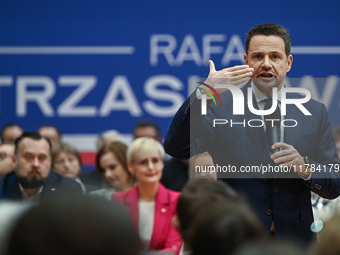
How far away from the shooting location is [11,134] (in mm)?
5176

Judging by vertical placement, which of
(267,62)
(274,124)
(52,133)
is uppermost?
(267,62)

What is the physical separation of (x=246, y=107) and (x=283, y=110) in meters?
0.17

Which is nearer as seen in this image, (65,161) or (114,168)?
(114,168)

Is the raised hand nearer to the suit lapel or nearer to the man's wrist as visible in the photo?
the man's wrist

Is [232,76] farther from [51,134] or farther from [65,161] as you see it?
[51,134]

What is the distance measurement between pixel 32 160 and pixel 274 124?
7.48ft

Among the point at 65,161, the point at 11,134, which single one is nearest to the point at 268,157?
the point at 65,161

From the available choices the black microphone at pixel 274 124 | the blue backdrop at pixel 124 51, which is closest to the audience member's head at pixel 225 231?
the black microphone at pixel 274 124

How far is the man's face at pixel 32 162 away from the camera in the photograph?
3.58 meters

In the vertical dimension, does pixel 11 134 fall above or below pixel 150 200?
above

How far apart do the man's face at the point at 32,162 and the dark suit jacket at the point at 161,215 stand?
0.71 meters

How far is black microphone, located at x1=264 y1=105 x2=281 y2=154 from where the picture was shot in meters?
2.06

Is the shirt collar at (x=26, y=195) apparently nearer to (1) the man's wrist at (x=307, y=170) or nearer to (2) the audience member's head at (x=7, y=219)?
(1) the man's wrist at (x=307, y=170)

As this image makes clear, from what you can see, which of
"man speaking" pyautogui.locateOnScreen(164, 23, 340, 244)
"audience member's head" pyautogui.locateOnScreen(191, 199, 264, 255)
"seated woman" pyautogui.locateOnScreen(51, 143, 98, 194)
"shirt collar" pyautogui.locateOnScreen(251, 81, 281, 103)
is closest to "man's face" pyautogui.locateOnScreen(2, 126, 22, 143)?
"seated woman" pyautogui.locateOnScreen(51, 143, 98, 194)
